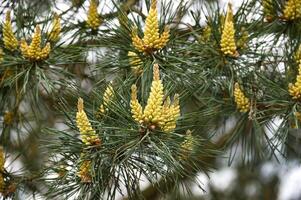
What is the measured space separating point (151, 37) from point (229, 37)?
0.18 m

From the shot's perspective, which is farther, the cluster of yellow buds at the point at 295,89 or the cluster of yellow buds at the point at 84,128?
the cluster of yellow buds at the point at 295,89

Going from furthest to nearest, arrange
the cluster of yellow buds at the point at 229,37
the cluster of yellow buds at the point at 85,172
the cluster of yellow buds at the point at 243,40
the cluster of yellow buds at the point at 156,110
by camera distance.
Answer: the cluster of yellow buds at the point at 243,40 → the cluster of yellow buds at the point at 229,37 → the cluster of yellow buds at the point at 85,172 → the cluster of yellow buds at the point at 156,110

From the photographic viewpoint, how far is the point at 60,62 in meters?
1.46

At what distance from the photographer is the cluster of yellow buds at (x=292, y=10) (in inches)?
57.9

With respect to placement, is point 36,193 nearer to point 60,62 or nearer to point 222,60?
point 60,62

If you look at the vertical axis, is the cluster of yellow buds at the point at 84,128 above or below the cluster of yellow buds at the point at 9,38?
below

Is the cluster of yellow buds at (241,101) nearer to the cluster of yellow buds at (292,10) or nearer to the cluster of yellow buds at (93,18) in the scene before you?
the cluster of yellow buds at (292,10)

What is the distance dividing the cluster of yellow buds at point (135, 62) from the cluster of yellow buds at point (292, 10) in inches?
14.1

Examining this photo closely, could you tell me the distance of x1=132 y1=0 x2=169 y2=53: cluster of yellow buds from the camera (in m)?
1.25

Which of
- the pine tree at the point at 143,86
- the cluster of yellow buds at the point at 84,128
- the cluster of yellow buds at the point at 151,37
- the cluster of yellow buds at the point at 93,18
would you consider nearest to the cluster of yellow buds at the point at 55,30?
the pine tree at the point at 143,86

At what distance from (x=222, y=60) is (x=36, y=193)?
0.53 m


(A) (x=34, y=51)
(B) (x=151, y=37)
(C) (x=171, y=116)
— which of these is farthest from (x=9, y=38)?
(C) (x=171, y=116)

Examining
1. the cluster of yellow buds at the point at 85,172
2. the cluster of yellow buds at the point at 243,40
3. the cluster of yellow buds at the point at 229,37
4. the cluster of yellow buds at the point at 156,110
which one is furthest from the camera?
the cluster of yellow buds at the point at 243,40

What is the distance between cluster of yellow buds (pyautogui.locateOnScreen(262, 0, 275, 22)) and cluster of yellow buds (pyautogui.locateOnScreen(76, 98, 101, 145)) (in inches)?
21.2
